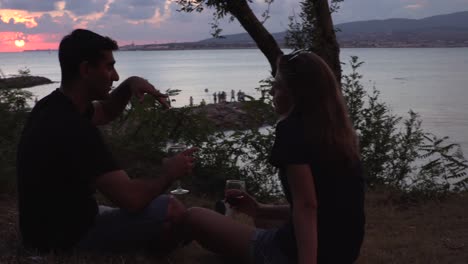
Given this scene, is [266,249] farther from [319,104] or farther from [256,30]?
[256,30]

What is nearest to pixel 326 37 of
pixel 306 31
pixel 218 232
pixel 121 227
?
pixel 306 31

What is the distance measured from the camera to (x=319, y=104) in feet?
10.8

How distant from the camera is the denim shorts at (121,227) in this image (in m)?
4.05

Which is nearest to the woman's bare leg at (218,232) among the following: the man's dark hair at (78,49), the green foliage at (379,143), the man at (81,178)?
the man at (81,178)

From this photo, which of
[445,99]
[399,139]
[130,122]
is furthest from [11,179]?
[445,99]

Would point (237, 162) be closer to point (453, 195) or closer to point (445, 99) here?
point (453, 195)

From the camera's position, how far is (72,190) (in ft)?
12.3

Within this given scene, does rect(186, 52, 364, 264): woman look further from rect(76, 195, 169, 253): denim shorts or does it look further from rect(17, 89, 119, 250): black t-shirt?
rect(17, 89, 119, 250): black t-shirt

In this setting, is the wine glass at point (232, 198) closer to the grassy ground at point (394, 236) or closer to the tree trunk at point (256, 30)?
the grassy ground at point (394, 236)

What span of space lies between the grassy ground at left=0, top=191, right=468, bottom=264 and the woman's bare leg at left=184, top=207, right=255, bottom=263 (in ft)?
1.19

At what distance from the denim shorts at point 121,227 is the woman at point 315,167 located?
0.91 meters

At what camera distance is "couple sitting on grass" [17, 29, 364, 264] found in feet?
10.6

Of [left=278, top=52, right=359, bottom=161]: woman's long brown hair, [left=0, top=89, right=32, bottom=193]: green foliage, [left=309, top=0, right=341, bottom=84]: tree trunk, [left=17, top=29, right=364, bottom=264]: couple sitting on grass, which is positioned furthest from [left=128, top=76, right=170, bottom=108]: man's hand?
[left=309, top=0, right=341, bottom=84]: tree trunk

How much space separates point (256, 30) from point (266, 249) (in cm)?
700
